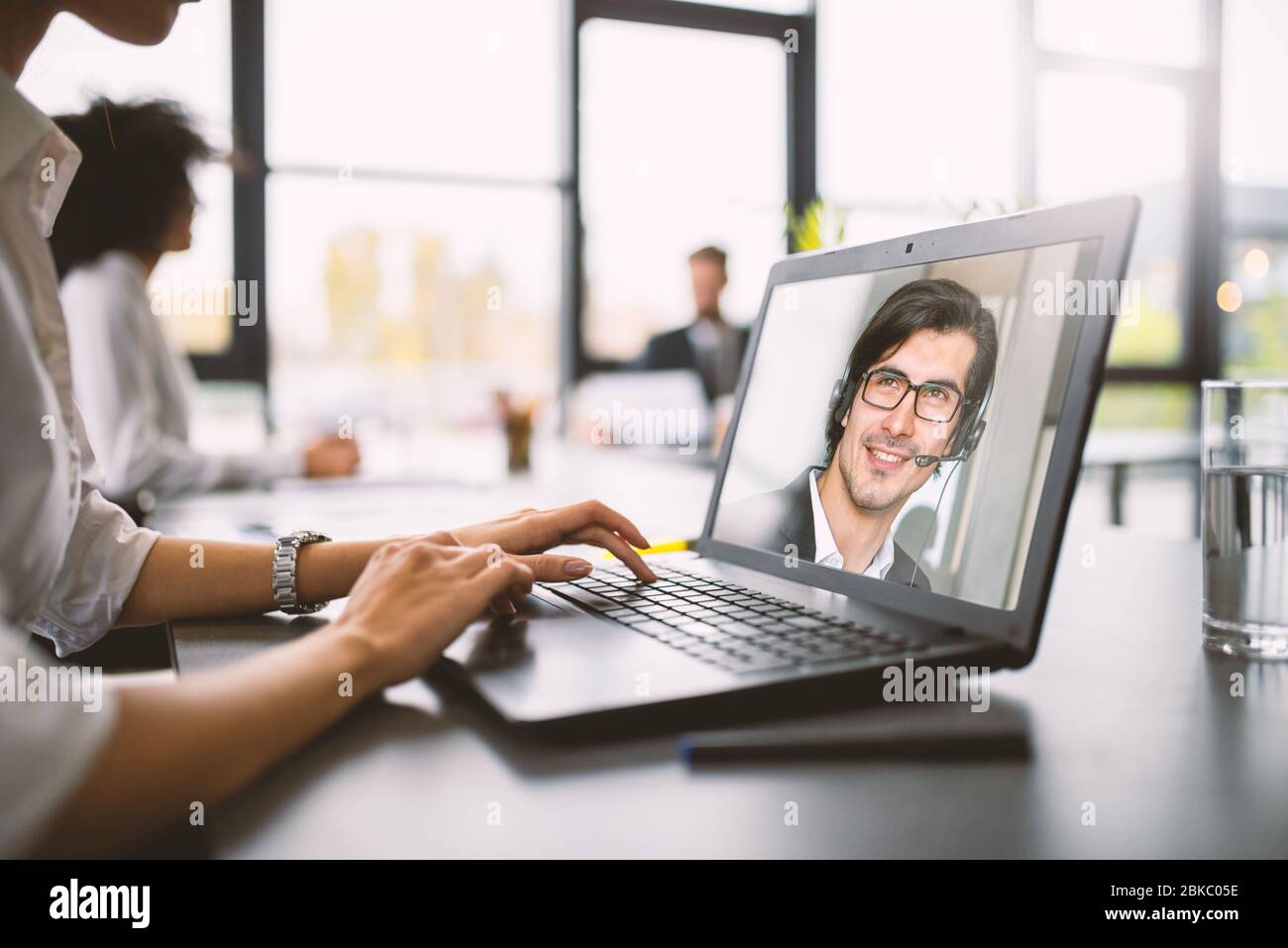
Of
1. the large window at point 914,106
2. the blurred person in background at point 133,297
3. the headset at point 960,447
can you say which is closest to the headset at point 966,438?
the headset at point 960,447

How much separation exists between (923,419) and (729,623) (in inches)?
8.2

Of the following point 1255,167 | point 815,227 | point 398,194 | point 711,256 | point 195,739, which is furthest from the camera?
point 1255,167

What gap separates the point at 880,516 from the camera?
0.75 meters

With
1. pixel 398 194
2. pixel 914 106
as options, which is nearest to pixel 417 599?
pixel 398 194

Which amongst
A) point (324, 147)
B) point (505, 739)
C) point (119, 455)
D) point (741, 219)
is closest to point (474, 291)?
point (324, 147)

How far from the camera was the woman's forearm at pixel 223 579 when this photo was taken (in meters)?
0.85

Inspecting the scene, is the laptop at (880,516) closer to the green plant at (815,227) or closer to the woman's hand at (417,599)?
the woman's hand at (417,599)

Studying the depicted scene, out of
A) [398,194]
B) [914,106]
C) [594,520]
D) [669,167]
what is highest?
[914,106]

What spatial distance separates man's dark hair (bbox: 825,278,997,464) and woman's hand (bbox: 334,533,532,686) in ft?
1.00

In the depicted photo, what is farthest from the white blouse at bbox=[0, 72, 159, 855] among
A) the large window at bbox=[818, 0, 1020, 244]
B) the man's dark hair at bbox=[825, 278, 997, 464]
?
the large window at bbox=[818, 0, 1020, 244]

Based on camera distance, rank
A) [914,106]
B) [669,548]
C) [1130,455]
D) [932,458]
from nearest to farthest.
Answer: [932,458], [669,548], [1130,455], [914,106]

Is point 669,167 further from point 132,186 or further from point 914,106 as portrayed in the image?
point 132,186

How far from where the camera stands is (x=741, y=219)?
456 cm

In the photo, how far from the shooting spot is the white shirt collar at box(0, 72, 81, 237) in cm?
68
